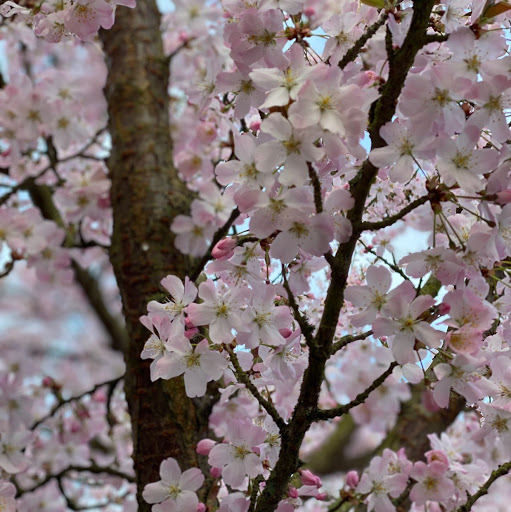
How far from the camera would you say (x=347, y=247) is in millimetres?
1072

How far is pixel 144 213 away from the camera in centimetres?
210

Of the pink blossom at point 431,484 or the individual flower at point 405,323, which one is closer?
the individual flower at point 405,323

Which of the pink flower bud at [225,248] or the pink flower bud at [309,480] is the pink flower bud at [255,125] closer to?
the pink flower bud at [225,248]

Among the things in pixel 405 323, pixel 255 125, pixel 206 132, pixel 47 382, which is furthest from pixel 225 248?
pixel 47 382

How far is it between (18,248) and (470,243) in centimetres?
191

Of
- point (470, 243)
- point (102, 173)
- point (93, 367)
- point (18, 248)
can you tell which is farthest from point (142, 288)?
point (93, 367)

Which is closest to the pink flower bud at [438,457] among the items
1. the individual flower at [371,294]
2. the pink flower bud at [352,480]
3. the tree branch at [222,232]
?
the pink flower bud at [352,480]

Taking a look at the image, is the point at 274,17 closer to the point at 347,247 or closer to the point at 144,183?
the point at 347,247

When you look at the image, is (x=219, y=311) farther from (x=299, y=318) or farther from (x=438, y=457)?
(x=438, y=457)

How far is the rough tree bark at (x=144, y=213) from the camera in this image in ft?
5.61

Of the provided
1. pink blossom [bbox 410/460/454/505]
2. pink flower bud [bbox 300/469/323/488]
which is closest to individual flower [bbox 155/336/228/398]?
pink flower bud [bbox 300/469/323/488]

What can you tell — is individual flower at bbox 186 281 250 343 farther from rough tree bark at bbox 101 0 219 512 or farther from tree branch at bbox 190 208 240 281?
rough tree bark at bbox 101 0 219 512

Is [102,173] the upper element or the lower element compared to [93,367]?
lower

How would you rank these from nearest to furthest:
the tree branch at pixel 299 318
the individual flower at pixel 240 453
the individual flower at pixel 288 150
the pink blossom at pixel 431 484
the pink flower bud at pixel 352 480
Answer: the individual flower at pixel 288 150
the tree branch at pixel 299 318
the individual flower at pixel 240 453
the pink blossom at pixel 431 484
the pink flower bud at pixel 352 480
